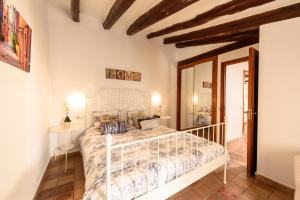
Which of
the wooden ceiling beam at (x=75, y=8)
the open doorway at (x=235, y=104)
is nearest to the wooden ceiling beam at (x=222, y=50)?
the open doorway at (x=235, y=104)

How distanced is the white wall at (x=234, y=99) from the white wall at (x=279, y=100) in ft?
5.80

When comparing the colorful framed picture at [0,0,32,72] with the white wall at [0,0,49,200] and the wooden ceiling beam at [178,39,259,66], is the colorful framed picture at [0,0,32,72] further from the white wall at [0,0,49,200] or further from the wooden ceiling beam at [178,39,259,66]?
the wooden ceiling beam at [178,39,259,66]

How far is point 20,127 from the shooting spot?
4.80ft

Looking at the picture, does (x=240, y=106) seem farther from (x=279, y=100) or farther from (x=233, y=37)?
(x=279, y=100)

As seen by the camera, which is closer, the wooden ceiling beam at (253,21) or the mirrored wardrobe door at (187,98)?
the wooden ceiling beam at (253,21)

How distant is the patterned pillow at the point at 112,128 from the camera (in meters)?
2.82

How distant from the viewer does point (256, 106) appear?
251 centimetres

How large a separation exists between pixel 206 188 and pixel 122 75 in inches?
114

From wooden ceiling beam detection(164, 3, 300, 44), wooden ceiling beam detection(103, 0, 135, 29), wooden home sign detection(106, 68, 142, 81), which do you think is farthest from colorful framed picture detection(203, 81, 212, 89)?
wooden ceiling beam detection(103, 0, 135, 29)

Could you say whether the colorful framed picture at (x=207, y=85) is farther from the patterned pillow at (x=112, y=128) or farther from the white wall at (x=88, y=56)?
the patterned pillow at (x=112, y=128)

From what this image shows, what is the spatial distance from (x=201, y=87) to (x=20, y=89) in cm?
397

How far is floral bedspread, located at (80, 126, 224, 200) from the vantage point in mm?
1364

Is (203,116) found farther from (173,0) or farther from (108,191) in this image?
(108,191)

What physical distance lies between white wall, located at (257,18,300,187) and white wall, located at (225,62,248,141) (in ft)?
5.80
